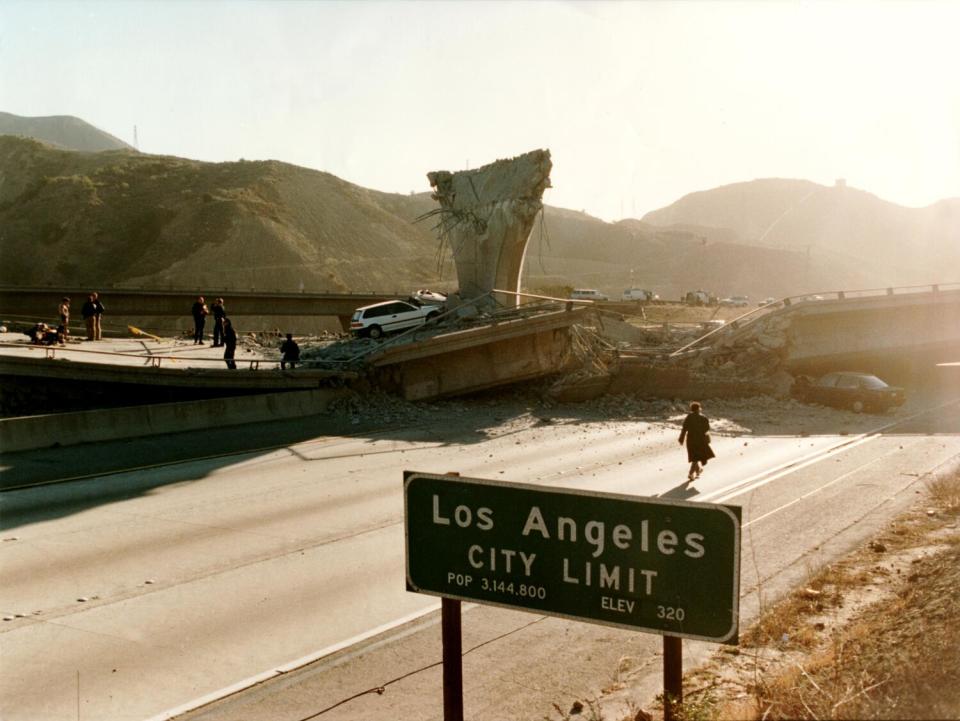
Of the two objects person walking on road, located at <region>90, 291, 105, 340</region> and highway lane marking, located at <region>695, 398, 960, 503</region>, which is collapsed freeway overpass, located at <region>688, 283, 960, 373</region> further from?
person walking on road, located at <region>90, 291, 105, 340</region>

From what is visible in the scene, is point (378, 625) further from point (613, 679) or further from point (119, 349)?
point (119, 349)

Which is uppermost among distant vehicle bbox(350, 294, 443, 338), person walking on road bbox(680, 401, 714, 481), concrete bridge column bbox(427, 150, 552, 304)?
concrete bridge column bbox(427, 150, 552, 304)

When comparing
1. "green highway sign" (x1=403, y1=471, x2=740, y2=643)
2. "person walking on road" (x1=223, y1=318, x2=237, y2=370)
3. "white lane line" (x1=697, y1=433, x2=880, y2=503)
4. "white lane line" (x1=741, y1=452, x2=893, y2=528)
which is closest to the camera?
"green highway sign" (x1=403, y1=471, x2=740, y2=643)

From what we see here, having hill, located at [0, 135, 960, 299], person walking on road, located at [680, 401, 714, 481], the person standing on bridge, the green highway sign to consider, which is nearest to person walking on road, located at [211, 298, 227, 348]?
the person standing on bridge

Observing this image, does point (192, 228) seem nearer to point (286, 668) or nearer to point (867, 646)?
point (286, 668)

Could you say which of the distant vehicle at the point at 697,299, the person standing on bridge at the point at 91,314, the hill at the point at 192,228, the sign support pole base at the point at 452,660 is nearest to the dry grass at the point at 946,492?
the sign support pole base at the point at 452,660

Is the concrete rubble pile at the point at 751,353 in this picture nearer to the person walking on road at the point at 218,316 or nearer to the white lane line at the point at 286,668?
the person walking on road at the point at 218,316
